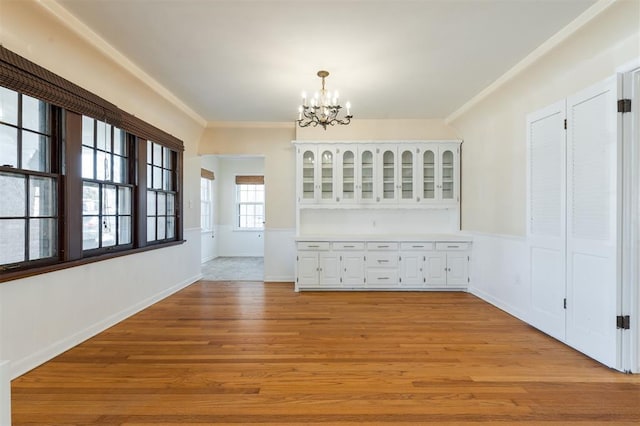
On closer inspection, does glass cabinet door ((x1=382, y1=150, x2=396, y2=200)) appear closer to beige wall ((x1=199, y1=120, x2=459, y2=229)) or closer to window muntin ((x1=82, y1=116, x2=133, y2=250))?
beige wall ((x1=199, y1=120, x2=459, y2=229))

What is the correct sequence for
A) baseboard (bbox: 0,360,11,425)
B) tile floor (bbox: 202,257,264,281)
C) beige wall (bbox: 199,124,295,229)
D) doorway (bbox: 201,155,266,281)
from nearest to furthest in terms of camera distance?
baseboard (bbox: 0,360,11,425)
beige wall (bbox: 199,124,295,229)
tile floor (bbox: 202,257,264,281)
doorway (bbox: 201,155,266,281)

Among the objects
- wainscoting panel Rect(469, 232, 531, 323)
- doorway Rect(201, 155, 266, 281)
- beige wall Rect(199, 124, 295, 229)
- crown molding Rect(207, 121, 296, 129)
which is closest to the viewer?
wainscoting panel Rect(469, 232, 531, 323)

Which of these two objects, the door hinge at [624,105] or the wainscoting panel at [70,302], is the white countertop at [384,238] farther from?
the door hinge at [624,105]

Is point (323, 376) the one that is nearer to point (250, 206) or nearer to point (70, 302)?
point (70, 302)

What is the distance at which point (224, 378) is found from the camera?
233 cm

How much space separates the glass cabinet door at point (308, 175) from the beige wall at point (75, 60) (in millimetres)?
1969

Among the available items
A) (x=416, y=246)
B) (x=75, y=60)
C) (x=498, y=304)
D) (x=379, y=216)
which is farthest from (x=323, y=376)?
(x=379, y=216)

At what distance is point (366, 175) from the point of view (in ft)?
17.1

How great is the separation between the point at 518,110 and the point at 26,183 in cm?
483

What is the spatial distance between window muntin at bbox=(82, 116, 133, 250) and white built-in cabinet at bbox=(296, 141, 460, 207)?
8.00ft

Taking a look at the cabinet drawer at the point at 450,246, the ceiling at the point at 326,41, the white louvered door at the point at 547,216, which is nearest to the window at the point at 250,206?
the ceiling at the point at 326,41

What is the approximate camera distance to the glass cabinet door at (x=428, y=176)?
17.0 feet

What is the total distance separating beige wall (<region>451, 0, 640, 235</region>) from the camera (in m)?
2.38

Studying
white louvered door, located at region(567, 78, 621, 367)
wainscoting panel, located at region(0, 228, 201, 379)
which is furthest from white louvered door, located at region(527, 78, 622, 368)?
wainscoting panel, located at region(0, 228, 201, 379)
